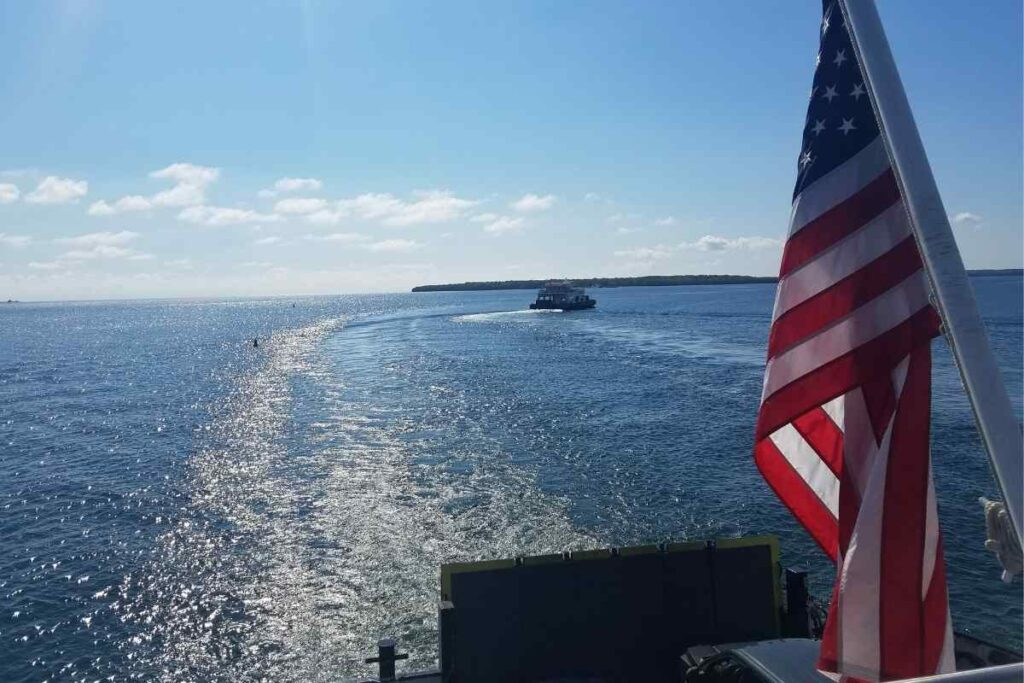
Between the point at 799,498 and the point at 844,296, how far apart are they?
188cm

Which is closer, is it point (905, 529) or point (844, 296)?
point (905, 529)

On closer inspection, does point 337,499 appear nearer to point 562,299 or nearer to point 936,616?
Result: point 936,616

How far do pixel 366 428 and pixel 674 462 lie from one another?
20902mm

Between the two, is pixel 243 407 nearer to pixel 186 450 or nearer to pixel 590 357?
pixel 186 450

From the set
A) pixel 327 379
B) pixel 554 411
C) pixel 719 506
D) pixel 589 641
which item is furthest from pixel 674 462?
pixel 327 379

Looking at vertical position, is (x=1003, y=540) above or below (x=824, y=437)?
below

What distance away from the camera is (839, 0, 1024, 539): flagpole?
3658 mm

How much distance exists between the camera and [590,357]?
78750 millimetres

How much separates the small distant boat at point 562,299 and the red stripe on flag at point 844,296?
156 meters

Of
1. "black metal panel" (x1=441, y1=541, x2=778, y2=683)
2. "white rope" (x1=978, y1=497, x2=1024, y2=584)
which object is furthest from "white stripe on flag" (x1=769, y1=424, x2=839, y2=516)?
"black metal panel" (x1=441, y1=541, x2=778, y2=683)

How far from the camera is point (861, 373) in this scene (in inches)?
200

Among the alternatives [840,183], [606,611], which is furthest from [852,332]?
[606,611]

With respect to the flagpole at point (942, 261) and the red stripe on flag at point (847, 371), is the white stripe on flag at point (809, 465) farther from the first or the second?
the flagpole at point (942, 261)

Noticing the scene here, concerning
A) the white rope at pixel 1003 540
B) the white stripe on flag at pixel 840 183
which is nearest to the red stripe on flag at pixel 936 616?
the white rope at pixel 1003 540
